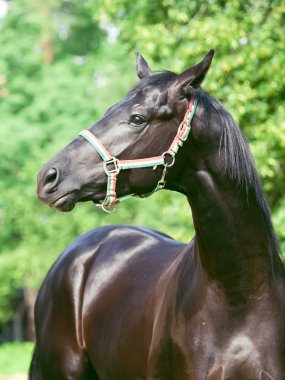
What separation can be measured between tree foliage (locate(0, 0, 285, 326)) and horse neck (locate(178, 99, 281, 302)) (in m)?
0.85

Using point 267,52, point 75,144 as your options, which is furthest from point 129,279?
point 267,52

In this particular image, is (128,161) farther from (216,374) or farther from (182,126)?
(216,374)

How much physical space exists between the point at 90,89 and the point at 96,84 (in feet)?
3.31

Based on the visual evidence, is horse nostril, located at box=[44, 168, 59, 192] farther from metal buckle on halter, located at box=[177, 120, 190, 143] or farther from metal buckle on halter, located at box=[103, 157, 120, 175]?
metal buckle on halter, located at box=[177, 120, 190, 143]

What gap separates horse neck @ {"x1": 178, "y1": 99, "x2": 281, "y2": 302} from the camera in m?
3.82

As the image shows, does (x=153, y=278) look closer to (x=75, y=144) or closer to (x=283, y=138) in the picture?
(x=75, y=144)

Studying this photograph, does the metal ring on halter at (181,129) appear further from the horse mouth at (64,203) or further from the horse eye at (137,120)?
the horse mouth at (64,203)

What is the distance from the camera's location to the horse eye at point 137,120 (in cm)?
374

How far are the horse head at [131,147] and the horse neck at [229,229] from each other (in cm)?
17

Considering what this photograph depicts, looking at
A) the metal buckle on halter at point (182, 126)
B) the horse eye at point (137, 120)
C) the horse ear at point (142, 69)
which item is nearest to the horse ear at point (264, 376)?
the metal buckle on halter at point (182, 126)

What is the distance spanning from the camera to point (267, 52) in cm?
1048

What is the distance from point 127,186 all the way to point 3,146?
23.3 m

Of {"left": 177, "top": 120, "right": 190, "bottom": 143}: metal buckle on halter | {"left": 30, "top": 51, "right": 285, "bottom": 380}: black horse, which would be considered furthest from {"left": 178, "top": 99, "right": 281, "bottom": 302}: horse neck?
{"left": 177, "top": 120, "right": 190, "bottom": 143}: metal buckle on halter

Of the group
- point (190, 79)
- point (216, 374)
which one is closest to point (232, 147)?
point (190, 79)
